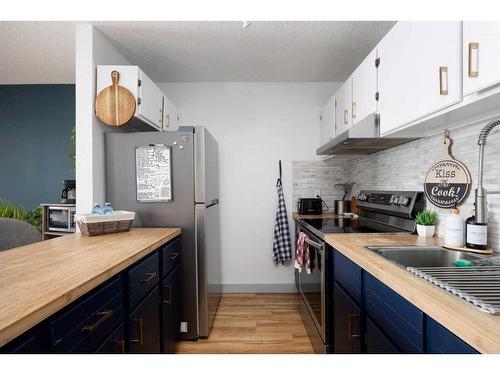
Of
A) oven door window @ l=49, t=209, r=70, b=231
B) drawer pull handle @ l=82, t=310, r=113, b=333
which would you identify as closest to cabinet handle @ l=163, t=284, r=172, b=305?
drawer pull handle @ l=82, t=310, r=113, b=333

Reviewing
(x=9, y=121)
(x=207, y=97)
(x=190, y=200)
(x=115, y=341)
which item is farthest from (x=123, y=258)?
(x=9, y=121)

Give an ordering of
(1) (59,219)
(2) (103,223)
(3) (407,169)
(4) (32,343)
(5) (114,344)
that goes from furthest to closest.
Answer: (1) (59,219), (3) (407,169), (2) (103,223), (5) (114,344), (4) (32,343)

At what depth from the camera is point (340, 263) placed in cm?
155

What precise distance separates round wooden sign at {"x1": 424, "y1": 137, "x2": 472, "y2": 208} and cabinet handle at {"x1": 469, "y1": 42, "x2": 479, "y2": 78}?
63 cm

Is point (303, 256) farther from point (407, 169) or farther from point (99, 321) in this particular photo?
point (99, 321)

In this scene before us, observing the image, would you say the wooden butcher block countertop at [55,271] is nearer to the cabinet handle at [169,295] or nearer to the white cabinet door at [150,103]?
the cabinet handle at [169,295]

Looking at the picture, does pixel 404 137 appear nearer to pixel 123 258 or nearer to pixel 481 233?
pixel 481 233

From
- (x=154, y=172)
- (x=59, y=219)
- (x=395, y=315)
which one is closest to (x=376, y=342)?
(x=395, y=315)

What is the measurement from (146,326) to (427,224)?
1614mm

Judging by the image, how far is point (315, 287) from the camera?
201cm

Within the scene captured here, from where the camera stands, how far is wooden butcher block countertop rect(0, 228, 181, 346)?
26.1 inches

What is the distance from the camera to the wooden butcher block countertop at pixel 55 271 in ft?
2.18

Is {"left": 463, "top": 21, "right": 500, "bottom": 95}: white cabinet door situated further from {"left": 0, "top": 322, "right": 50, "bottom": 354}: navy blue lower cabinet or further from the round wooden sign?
{"left": 0, "top": 322, "right": 50, "bottom": 354}: navy blue lower cabinet

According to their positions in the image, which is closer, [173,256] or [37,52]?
[173,256]
